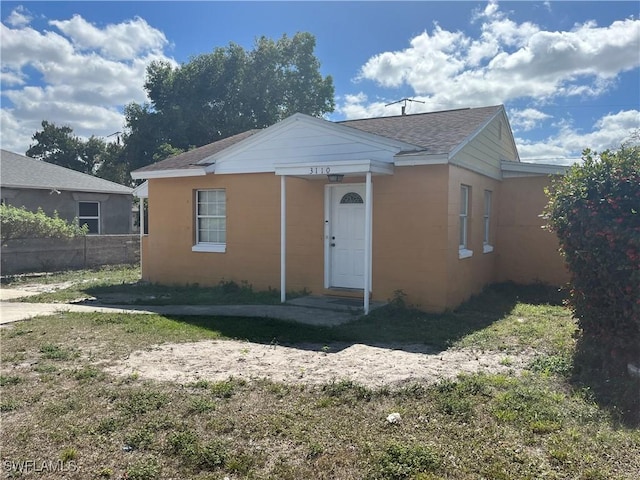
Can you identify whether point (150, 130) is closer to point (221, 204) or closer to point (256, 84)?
point (256, 84)

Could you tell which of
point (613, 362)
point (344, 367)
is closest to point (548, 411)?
point (613, 362)

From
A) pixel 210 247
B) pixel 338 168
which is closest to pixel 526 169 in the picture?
pixel 338 168

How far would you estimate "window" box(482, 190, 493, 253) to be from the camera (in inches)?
481

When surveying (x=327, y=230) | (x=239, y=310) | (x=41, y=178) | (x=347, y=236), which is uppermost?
(x=41, y=178)

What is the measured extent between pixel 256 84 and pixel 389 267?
28724 mm

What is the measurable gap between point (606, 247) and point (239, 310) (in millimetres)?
6229

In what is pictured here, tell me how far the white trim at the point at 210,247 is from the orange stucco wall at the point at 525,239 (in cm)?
708

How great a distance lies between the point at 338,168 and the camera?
29.6ft

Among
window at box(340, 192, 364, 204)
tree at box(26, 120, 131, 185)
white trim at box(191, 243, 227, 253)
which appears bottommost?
white trim at box(191, 243, 227, 253)

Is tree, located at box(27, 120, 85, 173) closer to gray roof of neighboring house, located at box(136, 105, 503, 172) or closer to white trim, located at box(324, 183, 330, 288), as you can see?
gray roof of neighboring house, located at box(136, 105, 503, 172)

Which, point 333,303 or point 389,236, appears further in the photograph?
point 333,303

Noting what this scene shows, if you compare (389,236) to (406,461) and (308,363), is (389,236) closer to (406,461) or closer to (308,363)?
(308,363)

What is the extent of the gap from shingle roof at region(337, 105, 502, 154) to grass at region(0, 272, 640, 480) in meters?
4.58

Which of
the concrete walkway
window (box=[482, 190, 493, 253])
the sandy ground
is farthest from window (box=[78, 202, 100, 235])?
the sandy ground
